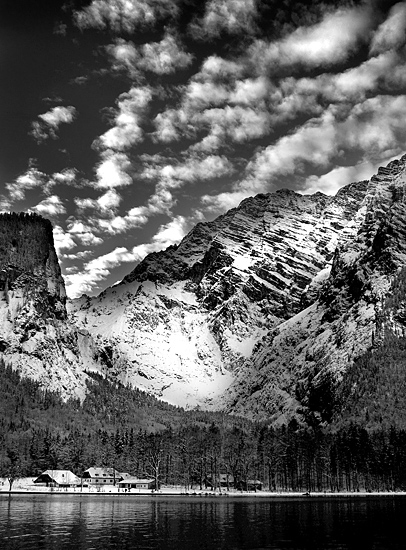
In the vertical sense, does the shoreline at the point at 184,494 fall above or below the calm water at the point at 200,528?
below

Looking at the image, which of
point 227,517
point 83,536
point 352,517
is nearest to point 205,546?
point 83,536

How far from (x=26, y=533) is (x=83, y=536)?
25.0ft

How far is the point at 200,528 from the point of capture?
8212cm

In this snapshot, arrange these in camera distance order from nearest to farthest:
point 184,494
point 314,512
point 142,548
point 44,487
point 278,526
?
point 142,548
point 278,526
point 314,512
point 184,494
point 44,487

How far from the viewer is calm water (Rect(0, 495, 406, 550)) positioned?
65.8m

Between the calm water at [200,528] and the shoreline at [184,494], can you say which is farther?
the shoreline at [184,494]

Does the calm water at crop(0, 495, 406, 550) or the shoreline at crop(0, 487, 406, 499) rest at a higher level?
the calm water at crop(0, 495, 406, 550)

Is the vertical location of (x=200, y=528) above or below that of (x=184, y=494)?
above

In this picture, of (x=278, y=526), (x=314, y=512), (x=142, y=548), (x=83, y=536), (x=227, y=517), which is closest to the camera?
(x=142, y=548)

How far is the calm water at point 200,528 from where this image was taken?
6581 centimetres

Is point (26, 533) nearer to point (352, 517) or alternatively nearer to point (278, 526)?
point (278, 526)

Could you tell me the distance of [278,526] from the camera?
83938 mm

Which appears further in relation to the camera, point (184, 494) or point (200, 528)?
point (184, 494)

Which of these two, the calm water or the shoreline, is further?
the shoreline
